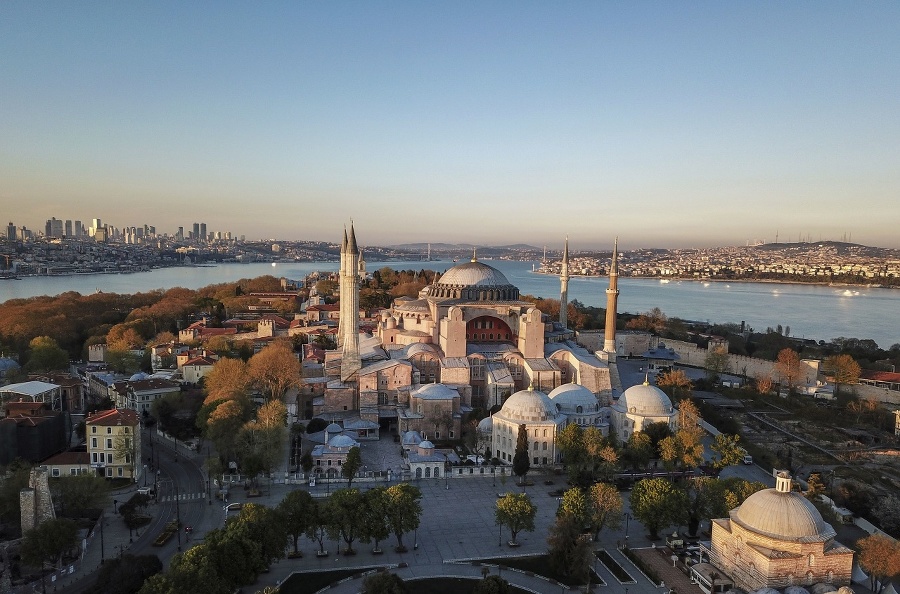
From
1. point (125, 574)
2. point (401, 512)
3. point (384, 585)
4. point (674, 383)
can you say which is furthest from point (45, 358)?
point (674, 383)

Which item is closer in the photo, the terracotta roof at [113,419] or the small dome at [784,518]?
the small dome at [784,518]

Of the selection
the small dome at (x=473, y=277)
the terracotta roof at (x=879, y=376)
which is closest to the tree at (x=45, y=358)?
the small dome at (x=473, y=277)

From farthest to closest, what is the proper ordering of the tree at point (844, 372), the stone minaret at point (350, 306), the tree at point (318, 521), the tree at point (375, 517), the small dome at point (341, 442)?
the tree at point (844, 372), the stone minaret at point (350, 306), the small dome at point (341, 442), the tree at point (375, 517), the tree at point (318, 521)

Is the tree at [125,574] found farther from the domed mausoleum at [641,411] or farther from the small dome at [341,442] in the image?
the domed mausoleum at [641,411]

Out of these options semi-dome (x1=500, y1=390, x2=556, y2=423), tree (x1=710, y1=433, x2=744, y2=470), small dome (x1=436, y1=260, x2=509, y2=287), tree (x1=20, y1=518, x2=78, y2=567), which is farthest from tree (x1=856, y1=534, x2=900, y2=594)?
small dome (x1=436, y1=260, x2=509, y2=287)

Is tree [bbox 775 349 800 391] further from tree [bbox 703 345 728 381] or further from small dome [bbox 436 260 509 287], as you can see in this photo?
small dome [bbox 436 260 509 287]

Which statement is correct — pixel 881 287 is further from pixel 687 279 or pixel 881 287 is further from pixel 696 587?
pixel 696 587
